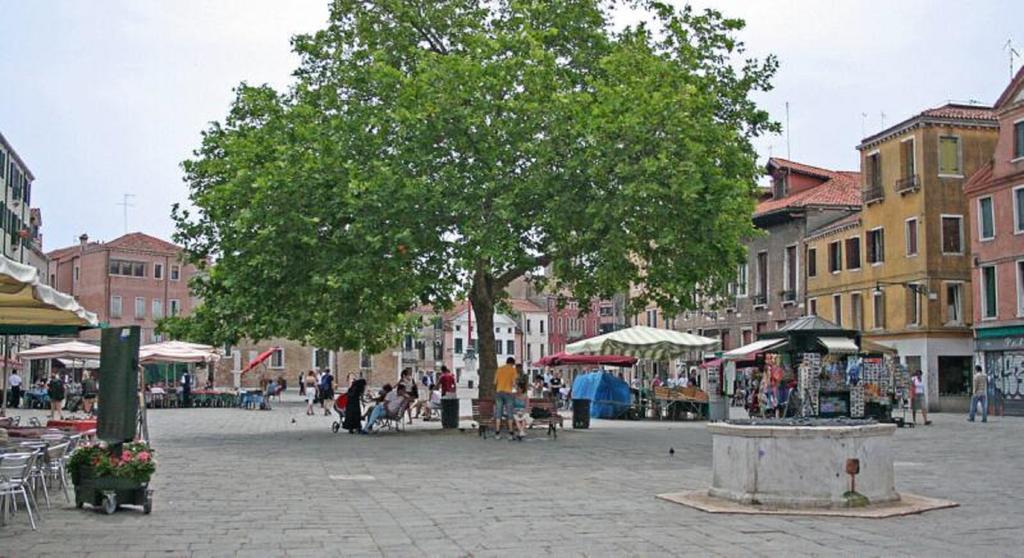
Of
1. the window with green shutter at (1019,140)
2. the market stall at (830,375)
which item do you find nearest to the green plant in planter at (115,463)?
the market stall at (830,375)

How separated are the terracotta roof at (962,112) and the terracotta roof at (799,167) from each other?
37.5 feet

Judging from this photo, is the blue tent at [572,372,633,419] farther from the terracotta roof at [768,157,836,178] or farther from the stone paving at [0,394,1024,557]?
the terracotta roof at [768,157,836,178]

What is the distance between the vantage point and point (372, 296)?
A: 2438 cm

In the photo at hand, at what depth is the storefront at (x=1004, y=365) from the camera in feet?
134

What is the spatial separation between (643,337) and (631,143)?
13623 mm

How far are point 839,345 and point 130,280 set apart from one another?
253 ft

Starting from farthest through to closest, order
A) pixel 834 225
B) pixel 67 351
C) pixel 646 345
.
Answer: pixel 834 225
pixel 67 351
pixel 646 345

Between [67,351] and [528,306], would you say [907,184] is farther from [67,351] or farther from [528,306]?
[528,306]

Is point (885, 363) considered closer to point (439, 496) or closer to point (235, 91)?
point (235, 91)

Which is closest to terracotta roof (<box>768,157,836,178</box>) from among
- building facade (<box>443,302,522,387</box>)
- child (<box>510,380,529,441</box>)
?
child (<box>510,380,529,441</box>)

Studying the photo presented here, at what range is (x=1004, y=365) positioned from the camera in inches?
1645

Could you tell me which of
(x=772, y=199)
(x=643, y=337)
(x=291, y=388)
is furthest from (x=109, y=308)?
(x=643, y=337)

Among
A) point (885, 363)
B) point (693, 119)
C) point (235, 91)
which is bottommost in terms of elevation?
point (885, 363)

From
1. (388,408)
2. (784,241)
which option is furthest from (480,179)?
(784,241)
